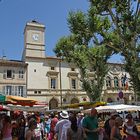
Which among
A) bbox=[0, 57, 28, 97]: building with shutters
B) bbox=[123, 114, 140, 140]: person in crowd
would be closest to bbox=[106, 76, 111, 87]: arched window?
bbox=[0, 57, 28, 97]: building with shutters

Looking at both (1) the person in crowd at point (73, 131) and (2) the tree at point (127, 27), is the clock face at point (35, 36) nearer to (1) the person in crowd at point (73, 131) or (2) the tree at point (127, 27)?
(2) the tree at point (127, 27)

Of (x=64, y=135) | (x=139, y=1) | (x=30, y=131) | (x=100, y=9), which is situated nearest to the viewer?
(x=30, y=131)

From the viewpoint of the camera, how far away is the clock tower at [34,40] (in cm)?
4725

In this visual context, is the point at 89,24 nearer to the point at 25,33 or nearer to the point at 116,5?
the point at 116,5

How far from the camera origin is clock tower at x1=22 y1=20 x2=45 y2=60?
47.2 meters

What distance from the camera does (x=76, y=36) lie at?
2792cm

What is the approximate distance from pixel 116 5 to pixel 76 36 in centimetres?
1020

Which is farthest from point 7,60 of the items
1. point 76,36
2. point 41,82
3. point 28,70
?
point 76,36

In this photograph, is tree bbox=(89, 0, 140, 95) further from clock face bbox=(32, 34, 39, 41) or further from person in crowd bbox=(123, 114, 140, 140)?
clock face bbox=(32, 34, 39, 41)

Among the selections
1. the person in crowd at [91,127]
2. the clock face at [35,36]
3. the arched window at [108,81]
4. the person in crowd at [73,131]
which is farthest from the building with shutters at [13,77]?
the person in crowd at [73,131]

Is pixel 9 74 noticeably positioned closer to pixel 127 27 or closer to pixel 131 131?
pixel 127 27

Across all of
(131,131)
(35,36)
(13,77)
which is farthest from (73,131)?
(35,36)

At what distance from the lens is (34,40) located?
48281 mm

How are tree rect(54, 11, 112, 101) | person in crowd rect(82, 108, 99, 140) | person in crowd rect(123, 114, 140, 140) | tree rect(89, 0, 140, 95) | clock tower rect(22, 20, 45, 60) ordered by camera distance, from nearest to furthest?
person in crowd rect(82, 108, 99, 140), person in crowd rect(123, 114, 140, 140), tree rect(89, 0, 140, 95), tree rect(54, 11, 112, 101), clock tower rect(22, 20, 45, 60)
